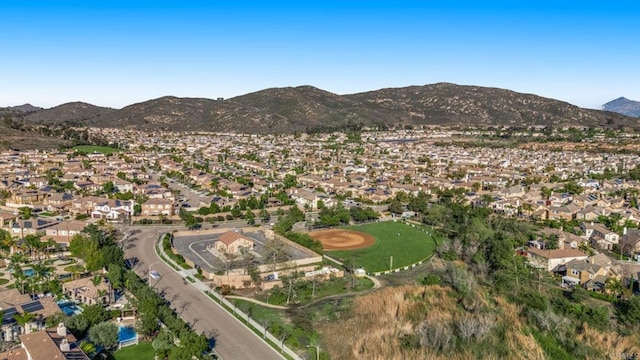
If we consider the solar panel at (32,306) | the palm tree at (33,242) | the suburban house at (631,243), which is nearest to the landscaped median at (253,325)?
the solar panel at (32,306)

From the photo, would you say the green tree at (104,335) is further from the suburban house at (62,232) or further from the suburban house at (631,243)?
the suburban house at (631,243)

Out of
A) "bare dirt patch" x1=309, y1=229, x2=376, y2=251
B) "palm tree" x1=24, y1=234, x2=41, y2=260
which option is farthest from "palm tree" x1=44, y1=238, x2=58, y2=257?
"bare dirt patch" x1=309, y1=229, x2=376, y2=251

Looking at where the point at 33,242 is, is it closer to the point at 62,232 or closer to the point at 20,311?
the point at 62,232

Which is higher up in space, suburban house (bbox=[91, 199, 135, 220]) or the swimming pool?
suburban house (bbox=[91, 199, 135, 220])

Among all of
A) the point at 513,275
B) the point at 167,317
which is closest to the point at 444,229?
A: the point at 513,275

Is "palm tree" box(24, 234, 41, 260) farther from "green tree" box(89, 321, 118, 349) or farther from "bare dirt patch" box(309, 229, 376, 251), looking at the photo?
"bare dirt patch" box(309, 229, 376, 251)

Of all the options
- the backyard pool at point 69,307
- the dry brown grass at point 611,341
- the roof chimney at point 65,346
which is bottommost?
the dry brown grass at point 611,341
